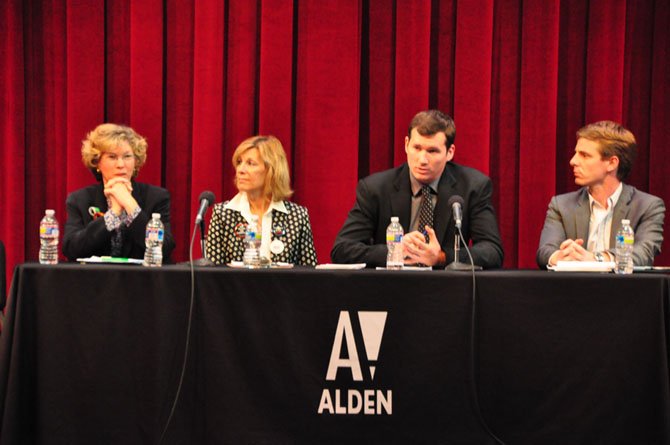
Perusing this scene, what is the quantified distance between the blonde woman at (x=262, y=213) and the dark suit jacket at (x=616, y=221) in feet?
4.06

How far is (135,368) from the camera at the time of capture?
2889 mm

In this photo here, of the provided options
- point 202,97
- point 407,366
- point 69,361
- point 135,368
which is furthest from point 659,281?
point 202,97

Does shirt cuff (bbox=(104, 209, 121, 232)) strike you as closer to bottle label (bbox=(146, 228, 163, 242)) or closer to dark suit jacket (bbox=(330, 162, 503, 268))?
bottle label (bbox=(146, 228, 163, 242))

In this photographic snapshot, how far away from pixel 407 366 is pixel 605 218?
162 cm

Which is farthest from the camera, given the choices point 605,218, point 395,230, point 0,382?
point 605,218

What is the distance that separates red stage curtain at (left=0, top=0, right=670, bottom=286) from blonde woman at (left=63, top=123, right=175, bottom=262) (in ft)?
2.24

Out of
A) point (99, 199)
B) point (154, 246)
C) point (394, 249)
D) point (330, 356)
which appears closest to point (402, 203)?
point (394, 249)

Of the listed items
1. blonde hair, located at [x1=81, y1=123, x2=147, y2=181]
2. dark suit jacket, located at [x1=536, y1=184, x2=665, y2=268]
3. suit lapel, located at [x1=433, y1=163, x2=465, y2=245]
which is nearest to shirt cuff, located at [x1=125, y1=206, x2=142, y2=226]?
blonde hair, located at [x1=81, y1=123, x2=147, y2=181]

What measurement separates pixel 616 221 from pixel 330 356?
1.81 metres

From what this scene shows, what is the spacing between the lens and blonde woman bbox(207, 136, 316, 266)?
4.09 m

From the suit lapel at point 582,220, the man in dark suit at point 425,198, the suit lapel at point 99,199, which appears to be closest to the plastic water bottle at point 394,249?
the man in dark suit at point 425,198

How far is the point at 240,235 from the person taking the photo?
407 cm

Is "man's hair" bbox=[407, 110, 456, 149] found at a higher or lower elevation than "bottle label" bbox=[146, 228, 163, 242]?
higher

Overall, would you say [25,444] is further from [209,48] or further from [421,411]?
[209,48]
